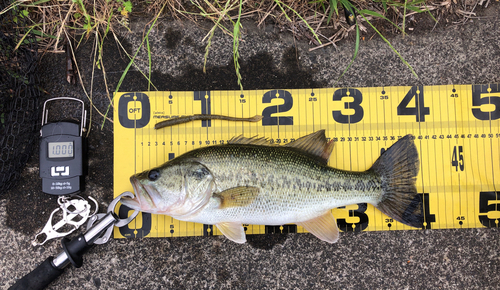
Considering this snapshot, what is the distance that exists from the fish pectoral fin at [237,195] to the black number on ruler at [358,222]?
112 cm

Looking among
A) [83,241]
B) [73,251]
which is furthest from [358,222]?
[73,251]

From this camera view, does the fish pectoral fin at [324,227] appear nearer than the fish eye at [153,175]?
No

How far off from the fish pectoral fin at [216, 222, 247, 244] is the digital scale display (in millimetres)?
1770

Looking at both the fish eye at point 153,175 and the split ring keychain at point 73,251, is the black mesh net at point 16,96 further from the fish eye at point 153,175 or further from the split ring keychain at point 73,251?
the fish eye at point 153,175

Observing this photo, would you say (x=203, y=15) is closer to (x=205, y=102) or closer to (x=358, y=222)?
(x=205, y=102)

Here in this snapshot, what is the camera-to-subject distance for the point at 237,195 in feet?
8.29

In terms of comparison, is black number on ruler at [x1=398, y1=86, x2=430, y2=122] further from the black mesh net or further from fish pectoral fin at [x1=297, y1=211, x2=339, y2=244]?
the black mesh net

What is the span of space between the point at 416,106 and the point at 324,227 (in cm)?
167

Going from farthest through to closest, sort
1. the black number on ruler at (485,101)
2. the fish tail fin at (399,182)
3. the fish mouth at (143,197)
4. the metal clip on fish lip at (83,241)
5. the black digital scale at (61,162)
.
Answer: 1. the black number on ruler at (485,101)
2. the black digital scale at (61,162)
3. the fish tail fin at (399,182)
4. the metal clip on fish lip at (83,241)
5. the fish mouth at (143,197)

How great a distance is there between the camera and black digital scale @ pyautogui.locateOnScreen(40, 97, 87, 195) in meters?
2.95

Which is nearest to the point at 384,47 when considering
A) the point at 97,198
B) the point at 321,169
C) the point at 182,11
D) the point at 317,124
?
the point at 317,124

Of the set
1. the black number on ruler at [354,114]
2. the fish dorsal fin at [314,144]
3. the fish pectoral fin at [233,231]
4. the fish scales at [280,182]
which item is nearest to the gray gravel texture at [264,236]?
the black number on ruler at [354,114]

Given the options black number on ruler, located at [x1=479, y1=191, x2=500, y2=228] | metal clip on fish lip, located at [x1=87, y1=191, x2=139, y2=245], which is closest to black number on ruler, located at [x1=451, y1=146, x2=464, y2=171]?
black number on ruler, located at [x1=479, y1=191, x2=500, y2=228]

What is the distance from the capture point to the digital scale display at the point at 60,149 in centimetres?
295
